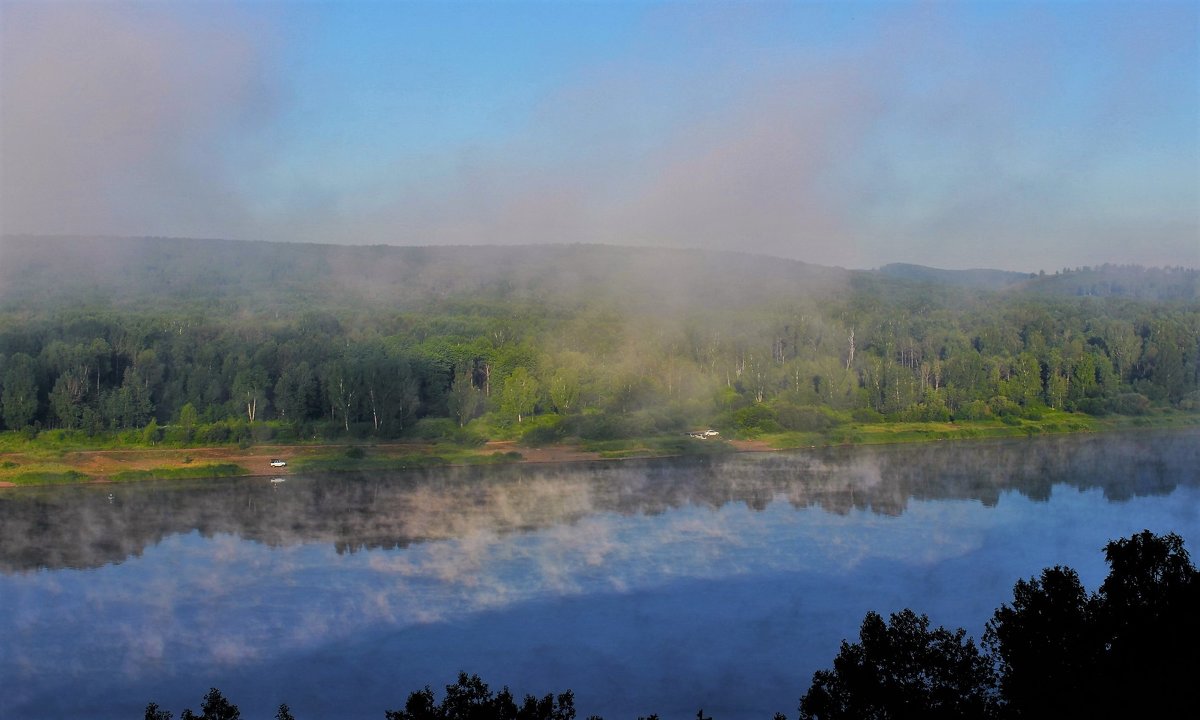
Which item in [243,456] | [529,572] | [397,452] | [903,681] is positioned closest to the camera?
[903,681]

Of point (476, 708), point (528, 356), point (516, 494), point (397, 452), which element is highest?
point (528, 356)

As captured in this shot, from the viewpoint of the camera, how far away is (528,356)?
116ft

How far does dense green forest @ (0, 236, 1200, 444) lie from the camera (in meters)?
29.6

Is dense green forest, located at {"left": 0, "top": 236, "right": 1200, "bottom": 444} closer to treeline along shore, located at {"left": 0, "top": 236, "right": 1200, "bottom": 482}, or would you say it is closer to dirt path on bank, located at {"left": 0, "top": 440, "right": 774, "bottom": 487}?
treeline along shore, located at {"left": 0, "top": 236, "right": 1200, "bottom": 482}

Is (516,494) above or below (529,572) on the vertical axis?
above

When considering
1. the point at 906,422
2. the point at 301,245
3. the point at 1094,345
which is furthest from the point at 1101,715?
the point at 301,245

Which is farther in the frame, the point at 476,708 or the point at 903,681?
the point at 903,681

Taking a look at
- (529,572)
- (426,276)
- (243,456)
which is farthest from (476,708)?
(426,276)

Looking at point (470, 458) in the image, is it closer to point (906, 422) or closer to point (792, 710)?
point (906, 422)

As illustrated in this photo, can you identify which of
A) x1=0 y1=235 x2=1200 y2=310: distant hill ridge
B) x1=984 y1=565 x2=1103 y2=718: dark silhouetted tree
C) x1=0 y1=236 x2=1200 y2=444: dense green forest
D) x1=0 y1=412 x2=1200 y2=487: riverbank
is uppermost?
x1=0 y1=235 x2=1200 y2=310: distant hill ridge

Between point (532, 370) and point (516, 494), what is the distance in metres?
11.5

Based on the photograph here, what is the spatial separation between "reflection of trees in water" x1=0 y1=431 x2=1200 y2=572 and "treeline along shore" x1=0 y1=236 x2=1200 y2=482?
7.47ft

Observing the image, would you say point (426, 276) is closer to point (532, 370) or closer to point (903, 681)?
point (532, 370)

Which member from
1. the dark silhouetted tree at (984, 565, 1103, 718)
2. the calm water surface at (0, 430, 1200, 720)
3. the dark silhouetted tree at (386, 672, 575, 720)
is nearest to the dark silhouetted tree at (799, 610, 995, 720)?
the dark silhouetted tree at (984, 565, 1103, 718)
